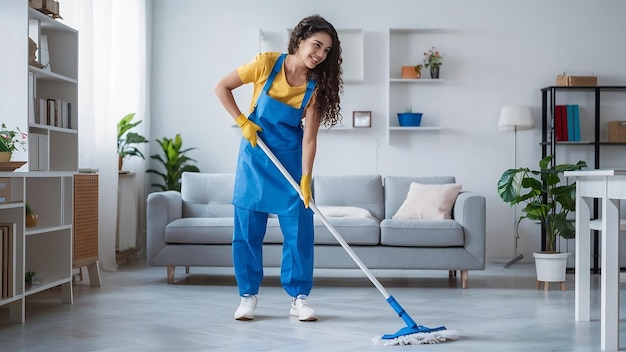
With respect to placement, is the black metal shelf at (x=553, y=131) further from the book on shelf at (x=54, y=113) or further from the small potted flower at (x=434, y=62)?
the book on shelf at (x=54, y=113)

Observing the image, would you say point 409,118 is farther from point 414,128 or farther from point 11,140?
point 11,140

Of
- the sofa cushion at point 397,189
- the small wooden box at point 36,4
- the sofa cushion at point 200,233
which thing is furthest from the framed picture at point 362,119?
the small wooden box at point 36,4

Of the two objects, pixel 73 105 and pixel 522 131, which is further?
pixel 522 131

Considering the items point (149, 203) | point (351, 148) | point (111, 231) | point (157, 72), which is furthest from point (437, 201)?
point (157, 72)

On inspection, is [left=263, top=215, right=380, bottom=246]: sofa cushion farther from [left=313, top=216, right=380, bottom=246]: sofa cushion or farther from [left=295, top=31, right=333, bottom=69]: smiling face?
[left=295, top=31, right=333, bottom=69]: smiling face

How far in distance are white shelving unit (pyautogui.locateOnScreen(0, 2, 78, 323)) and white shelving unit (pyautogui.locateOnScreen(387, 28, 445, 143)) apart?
9.38 feet

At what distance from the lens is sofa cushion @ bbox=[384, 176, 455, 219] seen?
5.36m

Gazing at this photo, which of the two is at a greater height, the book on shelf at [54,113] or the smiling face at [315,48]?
the smiling face at [315,48]

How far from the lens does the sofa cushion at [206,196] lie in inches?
208

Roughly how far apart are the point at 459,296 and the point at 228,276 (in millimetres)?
1664

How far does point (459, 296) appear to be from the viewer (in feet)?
14.3

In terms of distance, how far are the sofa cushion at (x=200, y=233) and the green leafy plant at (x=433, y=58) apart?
2.37 meters

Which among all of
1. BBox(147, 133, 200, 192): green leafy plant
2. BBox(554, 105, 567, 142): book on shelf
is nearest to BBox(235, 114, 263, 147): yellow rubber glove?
BBox(147, 133, 200, 192): green leafy plant

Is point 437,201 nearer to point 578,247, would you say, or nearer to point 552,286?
point 552,286
